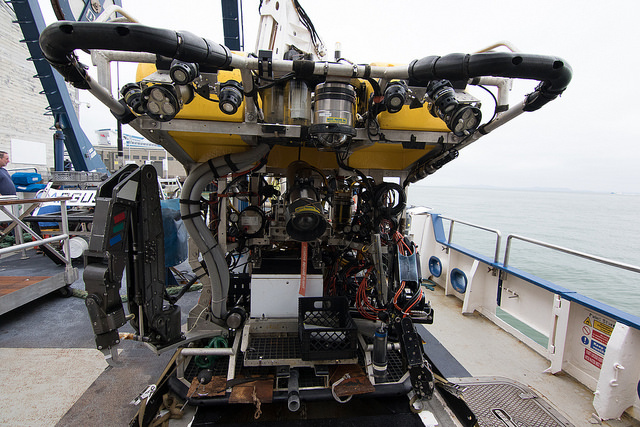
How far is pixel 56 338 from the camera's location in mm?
3420

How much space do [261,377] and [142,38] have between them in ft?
7.80

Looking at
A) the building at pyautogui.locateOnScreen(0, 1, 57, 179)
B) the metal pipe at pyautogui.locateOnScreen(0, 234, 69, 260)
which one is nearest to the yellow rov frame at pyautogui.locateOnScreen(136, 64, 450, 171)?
the metal pipe at pyautogui.locateOnScreen(0, 234, 69, 260)

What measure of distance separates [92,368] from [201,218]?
1.94 meters

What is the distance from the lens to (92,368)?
2912 millimetres

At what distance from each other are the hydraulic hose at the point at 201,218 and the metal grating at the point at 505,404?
2416 mm

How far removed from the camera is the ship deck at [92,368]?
2400mm

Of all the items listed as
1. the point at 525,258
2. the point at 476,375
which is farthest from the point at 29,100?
the point at 525,258

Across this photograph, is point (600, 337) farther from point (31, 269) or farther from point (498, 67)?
point (31, 269)

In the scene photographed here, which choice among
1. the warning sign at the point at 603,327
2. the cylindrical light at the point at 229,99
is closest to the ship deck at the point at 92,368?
the warning sign at the point at 603,327

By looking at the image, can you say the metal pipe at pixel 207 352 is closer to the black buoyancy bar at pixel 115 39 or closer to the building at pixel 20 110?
the black buoyancy bar at pixel 115 39

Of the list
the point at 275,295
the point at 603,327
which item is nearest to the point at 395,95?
the point at 275,295

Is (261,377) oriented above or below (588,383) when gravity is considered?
above

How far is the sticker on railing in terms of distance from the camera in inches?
104

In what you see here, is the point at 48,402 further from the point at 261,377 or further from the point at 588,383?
the point at 588,383
